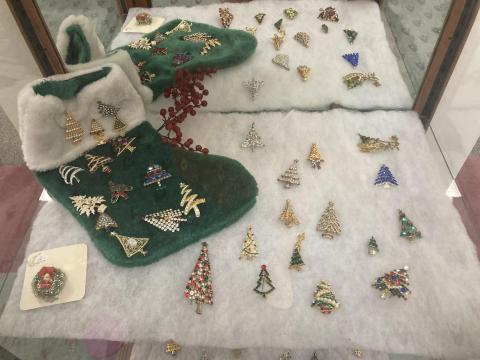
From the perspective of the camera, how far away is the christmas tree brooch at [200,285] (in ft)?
3.28

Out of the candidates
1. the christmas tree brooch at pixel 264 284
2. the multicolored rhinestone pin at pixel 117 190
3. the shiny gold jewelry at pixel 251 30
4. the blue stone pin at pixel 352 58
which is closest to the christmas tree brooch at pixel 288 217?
the christmas tree brooch at pixel 264 284

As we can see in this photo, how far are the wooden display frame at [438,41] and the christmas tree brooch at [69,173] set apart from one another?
0.29m

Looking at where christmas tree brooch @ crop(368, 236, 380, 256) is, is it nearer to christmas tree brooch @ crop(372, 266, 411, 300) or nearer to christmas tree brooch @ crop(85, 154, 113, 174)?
christmas tree brooch @ crop(372, 266, 411, 300)

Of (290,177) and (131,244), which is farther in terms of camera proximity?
(290,177)

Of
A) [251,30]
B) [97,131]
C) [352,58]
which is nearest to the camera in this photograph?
[97,131]

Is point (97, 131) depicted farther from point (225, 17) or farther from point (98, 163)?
point (225, 17)

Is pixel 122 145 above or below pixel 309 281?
above

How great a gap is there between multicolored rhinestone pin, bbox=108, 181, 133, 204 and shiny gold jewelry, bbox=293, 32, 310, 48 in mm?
995

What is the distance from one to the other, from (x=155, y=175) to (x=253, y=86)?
22.3 inches

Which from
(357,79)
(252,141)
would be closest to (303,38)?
(357,79)

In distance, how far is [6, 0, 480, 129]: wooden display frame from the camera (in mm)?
1118

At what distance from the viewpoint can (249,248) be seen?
1.08 m

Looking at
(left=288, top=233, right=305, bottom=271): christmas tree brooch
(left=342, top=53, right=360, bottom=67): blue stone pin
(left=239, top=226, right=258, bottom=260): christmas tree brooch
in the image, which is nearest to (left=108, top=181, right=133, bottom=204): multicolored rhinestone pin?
(left=239, top=226, right=258, bottom=260): christmas tree brooch

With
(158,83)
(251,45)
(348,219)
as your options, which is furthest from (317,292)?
(251,45)
